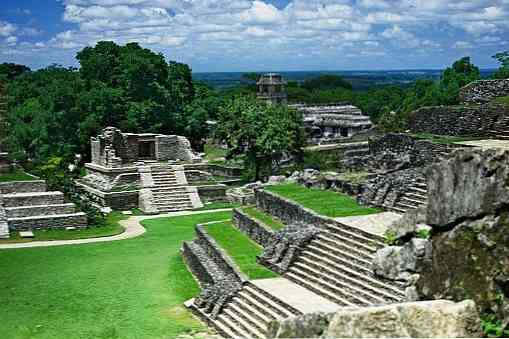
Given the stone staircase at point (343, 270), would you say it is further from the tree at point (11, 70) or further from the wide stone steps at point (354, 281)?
the tree at point (11, 70)

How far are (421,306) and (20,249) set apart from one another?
16352 millimetres

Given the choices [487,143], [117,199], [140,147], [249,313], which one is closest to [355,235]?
[249,313]

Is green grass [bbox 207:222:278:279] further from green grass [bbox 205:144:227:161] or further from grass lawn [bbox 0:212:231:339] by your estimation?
green grass [bbox 205:144:227:161]

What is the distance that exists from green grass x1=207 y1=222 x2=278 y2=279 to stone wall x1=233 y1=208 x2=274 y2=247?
A: 133 mm

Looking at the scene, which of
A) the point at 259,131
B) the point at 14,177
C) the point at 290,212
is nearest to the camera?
the point at 290,212

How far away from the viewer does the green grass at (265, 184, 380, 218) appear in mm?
17172

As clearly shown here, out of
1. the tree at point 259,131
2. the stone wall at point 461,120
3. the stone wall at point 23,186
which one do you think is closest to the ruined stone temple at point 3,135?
the stone wall at point 23,186

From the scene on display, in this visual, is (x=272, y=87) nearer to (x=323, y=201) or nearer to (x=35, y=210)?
(x=35, y=210)

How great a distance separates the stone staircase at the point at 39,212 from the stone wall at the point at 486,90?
13.7m

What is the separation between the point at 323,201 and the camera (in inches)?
730

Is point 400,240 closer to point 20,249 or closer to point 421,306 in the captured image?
point 421,306

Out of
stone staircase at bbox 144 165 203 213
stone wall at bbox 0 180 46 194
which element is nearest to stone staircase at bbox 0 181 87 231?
Answer: stone wall at bbox 0 180 46 194

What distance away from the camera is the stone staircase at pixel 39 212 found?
23703 millimetres

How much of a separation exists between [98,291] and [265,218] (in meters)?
5.25
